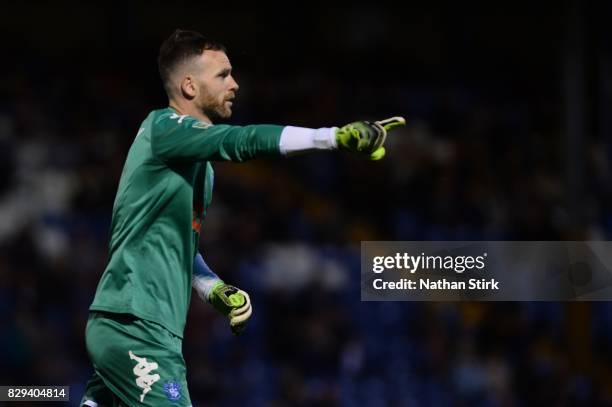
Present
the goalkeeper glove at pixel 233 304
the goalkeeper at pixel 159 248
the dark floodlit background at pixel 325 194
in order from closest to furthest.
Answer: the goalkeeper at pixel 159 248, the goalkeeper glove at pixel 233 304, the dark floodlit background at pixel 325 194

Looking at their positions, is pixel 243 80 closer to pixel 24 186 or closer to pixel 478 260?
pixel 24 186

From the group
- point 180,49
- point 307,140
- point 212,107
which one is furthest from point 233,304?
point 180,49

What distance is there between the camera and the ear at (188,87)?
4.21 m

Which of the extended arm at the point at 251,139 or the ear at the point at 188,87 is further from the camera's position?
the ear at the point at 188,87

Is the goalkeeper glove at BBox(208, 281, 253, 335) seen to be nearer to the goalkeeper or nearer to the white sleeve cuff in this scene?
the goalkeeper

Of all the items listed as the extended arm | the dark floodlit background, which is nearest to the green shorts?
the extended arm

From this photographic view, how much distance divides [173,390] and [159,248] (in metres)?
0.47

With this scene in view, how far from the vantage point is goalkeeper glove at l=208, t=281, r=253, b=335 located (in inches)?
163

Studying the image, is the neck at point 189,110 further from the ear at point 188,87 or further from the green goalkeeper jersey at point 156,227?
the green goalkeeper jersey at point 156,227

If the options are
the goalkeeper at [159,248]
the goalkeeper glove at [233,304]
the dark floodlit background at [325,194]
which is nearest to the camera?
the goalkeeper at [159,248]

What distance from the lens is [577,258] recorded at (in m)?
8.54

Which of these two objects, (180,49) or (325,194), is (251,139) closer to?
(180,49)

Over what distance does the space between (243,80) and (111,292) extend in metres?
7.77

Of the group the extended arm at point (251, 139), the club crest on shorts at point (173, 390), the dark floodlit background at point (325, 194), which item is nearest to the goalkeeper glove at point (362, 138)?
the extended arm at point (251, 139)
